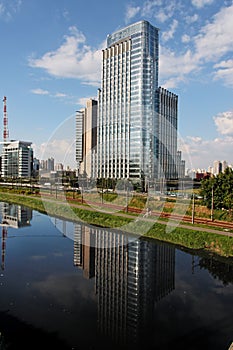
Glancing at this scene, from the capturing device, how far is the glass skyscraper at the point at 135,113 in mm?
62469

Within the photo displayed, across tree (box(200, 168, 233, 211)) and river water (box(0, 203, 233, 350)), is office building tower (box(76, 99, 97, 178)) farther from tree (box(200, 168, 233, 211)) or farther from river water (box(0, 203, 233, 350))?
river water (box(0, 203, 233, 350))

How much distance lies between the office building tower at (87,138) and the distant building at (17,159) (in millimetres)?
24836

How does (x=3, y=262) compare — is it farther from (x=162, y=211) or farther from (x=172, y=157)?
(x=172, y=157)

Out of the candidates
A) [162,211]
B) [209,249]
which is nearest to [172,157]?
[162,211]

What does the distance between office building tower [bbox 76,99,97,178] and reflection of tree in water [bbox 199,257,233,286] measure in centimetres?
5541

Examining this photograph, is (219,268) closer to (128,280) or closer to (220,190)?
(128,280)

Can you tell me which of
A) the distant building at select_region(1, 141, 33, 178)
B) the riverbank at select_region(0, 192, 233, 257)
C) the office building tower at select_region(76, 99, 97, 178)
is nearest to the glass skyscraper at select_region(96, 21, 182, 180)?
the office building tower at select_region(76, 99, 97, 178)

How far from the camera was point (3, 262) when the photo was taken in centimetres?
1466

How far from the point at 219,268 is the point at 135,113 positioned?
52085 millimetres

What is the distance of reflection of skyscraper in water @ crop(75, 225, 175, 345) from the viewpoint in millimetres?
9234

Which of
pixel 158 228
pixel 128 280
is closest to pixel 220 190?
pixel 158 228

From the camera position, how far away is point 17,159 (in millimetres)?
103750

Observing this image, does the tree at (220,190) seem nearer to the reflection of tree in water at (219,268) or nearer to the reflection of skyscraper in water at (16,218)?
the reflection of tree in water at (219,268)

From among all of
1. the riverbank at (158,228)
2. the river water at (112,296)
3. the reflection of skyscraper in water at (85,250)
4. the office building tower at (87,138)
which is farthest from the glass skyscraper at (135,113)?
the river water at (112,296)
